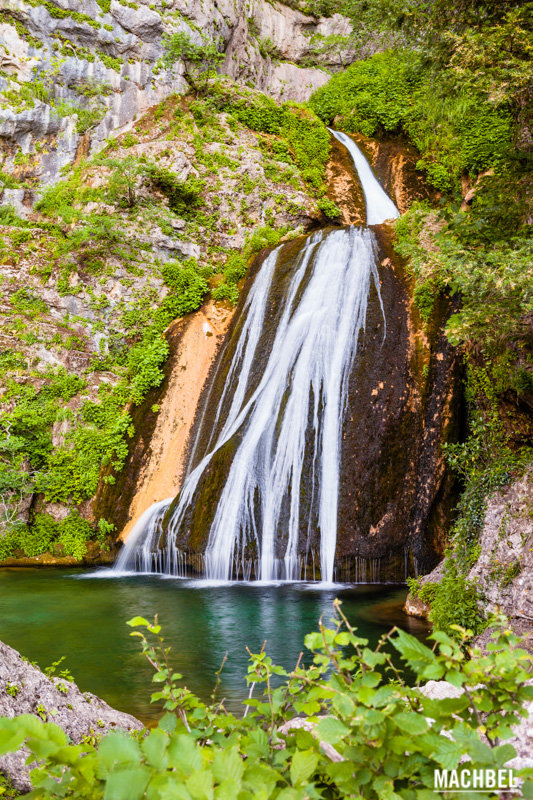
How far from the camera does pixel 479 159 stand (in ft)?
57.8

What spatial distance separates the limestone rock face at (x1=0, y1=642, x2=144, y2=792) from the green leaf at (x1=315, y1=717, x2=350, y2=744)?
1.84m

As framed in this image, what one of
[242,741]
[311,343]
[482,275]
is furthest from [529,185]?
[242,741]

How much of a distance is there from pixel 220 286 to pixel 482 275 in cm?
1067

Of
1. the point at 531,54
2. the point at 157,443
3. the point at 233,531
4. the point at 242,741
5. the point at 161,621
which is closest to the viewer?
the point at 242,741

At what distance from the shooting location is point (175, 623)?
7.18 meters

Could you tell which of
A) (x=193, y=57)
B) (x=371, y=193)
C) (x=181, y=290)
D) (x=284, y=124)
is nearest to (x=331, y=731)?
(x=181, y=290)

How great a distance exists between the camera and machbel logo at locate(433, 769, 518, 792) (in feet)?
4.40

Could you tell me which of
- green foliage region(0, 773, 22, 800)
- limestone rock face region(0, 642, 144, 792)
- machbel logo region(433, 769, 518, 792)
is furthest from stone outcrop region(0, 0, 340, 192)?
machbel logo region(433, 769, 518, 792)

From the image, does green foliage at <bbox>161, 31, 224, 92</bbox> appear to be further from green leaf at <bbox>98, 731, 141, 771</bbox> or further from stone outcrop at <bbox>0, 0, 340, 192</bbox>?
A: green leaf at <bbox>98, 731, 141, 771</bbox>

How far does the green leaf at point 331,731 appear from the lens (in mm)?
1380

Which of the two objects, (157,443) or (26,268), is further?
(26,268)

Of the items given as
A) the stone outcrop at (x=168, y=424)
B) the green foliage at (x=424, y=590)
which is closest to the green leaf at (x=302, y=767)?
the green foliage at (x=424, y=590)

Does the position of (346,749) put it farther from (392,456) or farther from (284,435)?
(284,435)

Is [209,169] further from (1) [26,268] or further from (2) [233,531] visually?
(2) [233,531]
